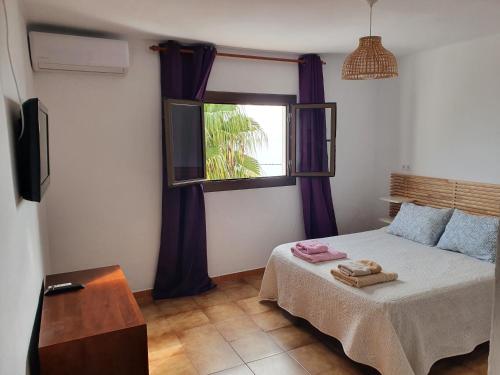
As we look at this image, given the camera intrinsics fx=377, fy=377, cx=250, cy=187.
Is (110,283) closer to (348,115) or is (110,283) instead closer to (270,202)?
(270,202)

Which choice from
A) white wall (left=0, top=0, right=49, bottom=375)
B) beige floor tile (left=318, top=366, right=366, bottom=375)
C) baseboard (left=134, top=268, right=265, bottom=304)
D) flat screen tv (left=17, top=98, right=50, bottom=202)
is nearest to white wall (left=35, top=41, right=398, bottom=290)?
baseboard (left=134, top=268, right=265, bottom=304)

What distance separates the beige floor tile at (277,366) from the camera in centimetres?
248

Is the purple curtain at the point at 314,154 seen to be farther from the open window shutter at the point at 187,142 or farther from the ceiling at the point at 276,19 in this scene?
the open window shutter at the point at 187,142

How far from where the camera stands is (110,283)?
2389mm

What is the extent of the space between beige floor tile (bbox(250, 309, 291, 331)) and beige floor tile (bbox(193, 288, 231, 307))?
17.3 inches

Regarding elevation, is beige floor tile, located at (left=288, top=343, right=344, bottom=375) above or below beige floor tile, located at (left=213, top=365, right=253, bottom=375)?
above

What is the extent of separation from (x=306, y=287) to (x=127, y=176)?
6.12 ft

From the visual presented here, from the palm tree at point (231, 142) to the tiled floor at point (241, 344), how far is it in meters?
2.10

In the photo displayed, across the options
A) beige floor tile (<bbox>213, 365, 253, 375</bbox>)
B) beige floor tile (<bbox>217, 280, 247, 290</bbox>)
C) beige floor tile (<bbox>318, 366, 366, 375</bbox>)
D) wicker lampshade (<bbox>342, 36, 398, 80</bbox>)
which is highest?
wicker lampshade (<bbox>342, 36, 398, 80</bbox>)

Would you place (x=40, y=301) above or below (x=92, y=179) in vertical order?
below

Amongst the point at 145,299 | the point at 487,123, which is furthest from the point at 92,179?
the point at 487,123

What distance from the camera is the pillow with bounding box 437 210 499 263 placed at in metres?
3.03

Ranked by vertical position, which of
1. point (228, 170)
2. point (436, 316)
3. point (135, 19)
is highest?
point (135, 19)

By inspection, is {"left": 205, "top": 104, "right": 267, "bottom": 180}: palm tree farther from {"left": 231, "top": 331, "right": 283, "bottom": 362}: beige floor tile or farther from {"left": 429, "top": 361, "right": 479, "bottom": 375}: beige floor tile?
{"left": 429, "top": 361, "right": 479, "bottom": 375}: beige floor tile
